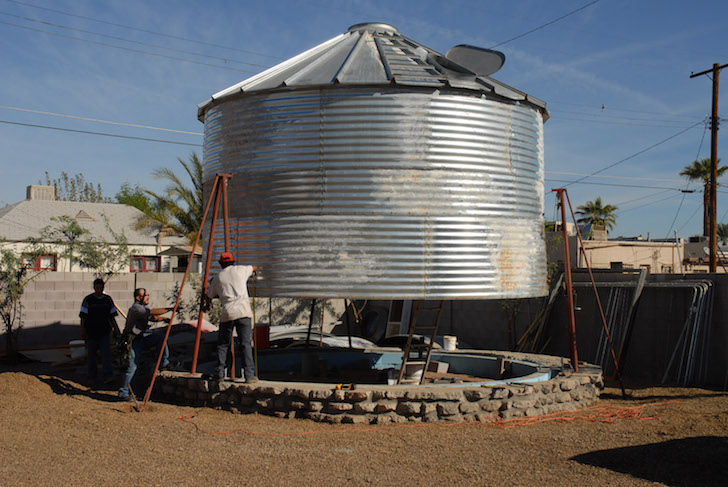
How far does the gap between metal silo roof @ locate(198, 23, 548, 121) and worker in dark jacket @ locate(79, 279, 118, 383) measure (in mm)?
3599

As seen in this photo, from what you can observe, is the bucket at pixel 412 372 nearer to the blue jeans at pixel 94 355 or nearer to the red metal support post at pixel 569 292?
the red metal support post at pixel 569 292

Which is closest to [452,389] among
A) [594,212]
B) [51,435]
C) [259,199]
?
[259,199]

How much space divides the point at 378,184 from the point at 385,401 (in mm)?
2803

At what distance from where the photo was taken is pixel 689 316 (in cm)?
1184

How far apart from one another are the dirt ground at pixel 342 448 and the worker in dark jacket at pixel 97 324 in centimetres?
188

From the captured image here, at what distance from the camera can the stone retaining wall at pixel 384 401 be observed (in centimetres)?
826

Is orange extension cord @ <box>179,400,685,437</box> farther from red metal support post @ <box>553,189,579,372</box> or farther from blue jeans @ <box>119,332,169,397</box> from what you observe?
blue jeans @ <box>119,332,169,397</box>

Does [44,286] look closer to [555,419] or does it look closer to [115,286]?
[115,286]

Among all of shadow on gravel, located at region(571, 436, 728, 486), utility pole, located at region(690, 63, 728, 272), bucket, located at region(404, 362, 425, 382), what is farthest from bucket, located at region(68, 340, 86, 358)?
utility pole, located at region(690, 63, 728, 272)

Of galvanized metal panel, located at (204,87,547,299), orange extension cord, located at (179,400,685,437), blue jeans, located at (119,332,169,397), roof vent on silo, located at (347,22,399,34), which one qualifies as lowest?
orange extension cord, located at (179,400,685,437)

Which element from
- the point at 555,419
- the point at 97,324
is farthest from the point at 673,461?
the point at 97,324

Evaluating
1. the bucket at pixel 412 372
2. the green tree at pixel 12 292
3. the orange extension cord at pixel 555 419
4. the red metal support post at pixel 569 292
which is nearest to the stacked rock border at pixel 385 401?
the orange extension cord at pixel 555 419

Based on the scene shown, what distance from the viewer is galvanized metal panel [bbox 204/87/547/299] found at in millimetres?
8633

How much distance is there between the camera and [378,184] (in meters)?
8.63
